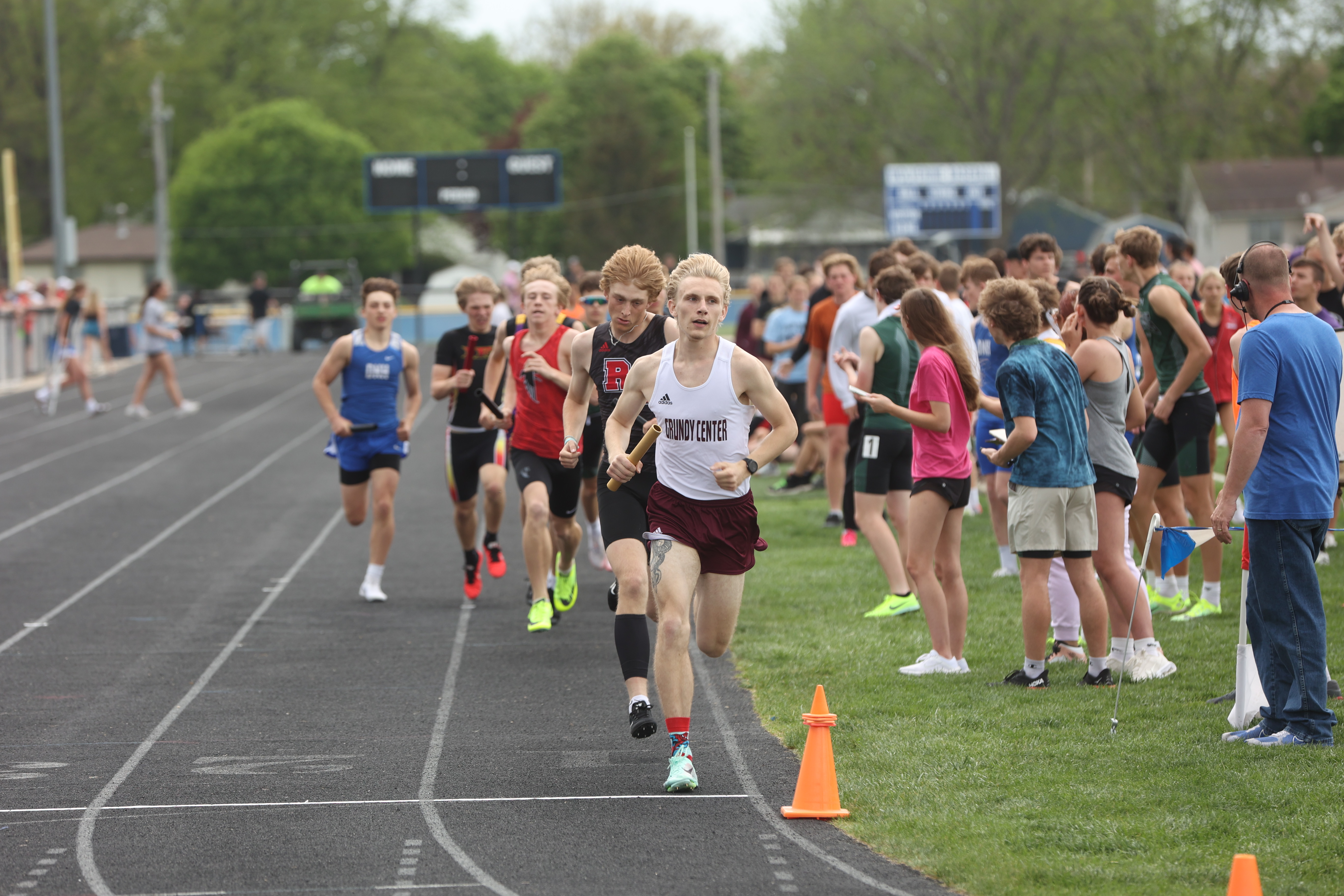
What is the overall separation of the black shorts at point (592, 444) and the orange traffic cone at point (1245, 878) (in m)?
4.90

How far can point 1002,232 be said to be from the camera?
5369 centimetres

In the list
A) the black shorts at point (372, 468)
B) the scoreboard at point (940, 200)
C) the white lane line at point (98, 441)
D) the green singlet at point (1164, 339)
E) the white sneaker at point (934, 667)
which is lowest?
the white sneaker at point (934, 667)

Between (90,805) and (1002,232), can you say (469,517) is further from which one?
(1002,232)

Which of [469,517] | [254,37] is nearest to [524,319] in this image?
[469,517]

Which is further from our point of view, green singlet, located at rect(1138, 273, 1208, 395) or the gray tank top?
green singlet, located at rect(1138, 273, 1208, 395)

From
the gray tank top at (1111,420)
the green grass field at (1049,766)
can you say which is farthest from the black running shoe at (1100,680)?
the gray tank top at (1111,420)

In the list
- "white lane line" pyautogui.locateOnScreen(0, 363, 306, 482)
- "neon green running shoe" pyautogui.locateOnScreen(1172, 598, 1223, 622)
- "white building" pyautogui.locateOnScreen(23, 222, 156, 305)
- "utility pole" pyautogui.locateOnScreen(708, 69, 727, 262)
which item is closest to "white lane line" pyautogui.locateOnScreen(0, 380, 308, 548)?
"white lane line" pyautogui.locateOnScreen(0, 363, 306, 482)

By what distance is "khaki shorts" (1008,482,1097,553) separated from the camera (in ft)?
21.9

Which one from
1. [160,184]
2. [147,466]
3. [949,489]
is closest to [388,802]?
[949,489]

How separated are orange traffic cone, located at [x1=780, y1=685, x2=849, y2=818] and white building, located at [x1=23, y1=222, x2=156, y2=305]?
70114 mm

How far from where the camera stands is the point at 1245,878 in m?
3.94

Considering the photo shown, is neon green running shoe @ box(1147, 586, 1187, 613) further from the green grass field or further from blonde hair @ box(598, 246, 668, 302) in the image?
blonde hair @ box(598, 246, 668, 302)

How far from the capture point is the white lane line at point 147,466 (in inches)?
526

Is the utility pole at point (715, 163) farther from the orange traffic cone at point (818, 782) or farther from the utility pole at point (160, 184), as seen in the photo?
the orange traffic cone at point (818, 782)
